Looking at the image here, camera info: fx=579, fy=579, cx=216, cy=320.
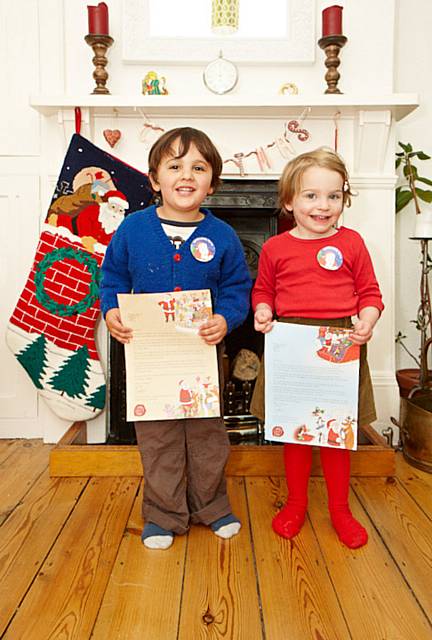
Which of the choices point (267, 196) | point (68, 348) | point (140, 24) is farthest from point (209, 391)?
point (140, 24)

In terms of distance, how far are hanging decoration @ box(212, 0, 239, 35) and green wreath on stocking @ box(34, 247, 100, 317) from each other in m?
0.99


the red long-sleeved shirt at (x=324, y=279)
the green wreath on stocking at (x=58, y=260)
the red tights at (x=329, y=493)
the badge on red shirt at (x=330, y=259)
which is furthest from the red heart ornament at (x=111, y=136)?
the red tights at (x=329, y=493)

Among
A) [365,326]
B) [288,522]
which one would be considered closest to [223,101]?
[365,326]

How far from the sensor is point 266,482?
1915mm

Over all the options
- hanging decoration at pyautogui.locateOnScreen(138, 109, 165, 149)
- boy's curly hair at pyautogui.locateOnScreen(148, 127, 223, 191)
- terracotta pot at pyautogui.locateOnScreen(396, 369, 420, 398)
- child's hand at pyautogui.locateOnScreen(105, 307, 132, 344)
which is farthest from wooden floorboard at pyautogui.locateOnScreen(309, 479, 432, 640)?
hanging decoration at pyautogui.locateOnScreen(138, 109, 165, 149)

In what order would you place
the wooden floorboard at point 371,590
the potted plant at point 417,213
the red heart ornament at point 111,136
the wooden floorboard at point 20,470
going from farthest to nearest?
the potted plant at point 417,213
the red heart ornament at point 111,136
the wooden floorboard at point 20,470
the wooden floorboard at point 371,590

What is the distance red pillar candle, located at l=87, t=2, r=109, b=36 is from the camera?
81.7 inches

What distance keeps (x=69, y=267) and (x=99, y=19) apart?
89 cm

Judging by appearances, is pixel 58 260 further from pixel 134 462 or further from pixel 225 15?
pixel 225 15

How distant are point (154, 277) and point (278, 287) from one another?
Answer: 0.33 meters

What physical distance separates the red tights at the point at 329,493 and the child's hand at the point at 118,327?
54 centimetres

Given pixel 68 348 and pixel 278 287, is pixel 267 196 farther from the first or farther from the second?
pixel 68 348

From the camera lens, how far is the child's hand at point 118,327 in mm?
1482

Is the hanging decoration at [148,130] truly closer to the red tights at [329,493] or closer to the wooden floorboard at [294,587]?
the red tights at [329,493]
